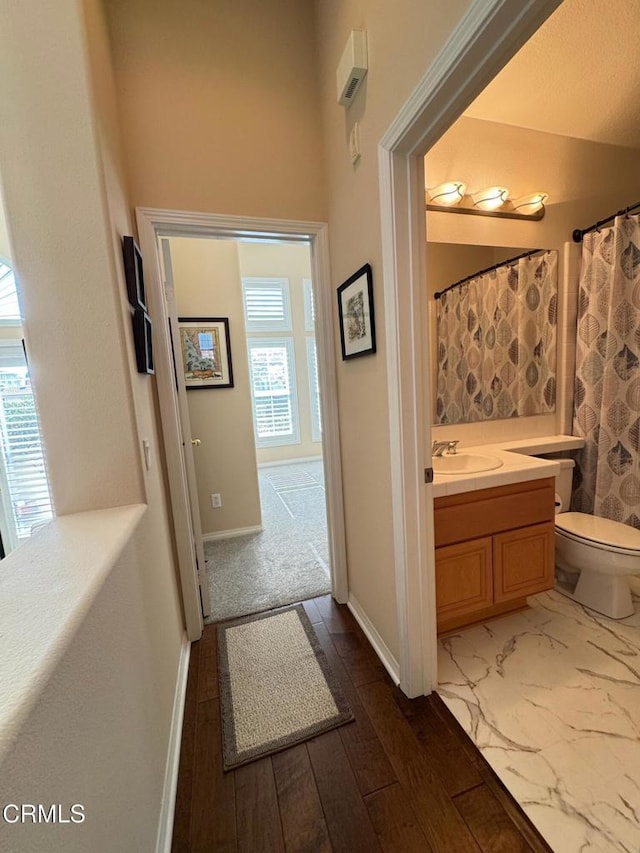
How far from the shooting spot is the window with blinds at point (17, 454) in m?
2.43

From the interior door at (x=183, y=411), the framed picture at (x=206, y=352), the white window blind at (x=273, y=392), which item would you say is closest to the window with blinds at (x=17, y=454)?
the framed picture at (x=206, y=352)

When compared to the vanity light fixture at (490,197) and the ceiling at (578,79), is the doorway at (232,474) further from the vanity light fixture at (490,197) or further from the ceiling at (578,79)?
the ceiling at (578,79)

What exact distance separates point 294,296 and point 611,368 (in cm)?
428

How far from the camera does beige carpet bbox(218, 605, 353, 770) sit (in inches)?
51.2

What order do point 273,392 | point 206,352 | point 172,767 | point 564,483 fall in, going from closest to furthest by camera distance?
point 172,767, point 564,483, point 206,352, point 273,392

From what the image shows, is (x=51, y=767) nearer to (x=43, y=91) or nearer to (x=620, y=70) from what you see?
(x=43, y=91)

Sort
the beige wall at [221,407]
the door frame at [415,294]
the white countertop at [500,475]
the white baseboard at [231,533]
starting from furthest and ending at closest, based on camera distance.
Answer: the white baseboard at [231,533] < the beige wall at [221,407] < the white countertop at [500,475] < the door frame at [415,294]

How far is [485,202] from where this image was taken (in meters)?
2.02

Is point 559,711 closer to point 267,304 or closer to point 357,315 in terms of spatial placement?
point 357,315

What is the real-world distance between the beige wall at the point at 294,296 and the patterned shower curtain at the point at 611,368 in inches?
140

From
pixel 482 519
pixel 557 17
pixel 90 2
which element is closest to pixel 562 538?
pixel 482 519

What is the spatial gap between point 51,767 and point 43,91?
1603 mm

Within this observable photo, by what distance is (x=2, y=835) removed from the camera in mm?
357

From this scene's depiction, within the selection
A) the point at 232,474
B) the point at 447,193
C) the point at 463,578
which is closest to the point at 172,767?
the point at 463,578
